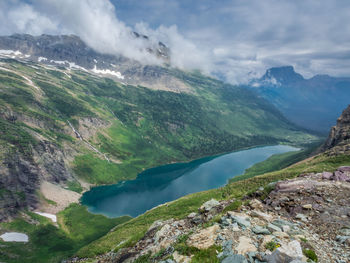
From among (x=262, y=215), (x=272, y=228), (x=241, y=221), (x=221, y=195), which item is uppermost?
(x=241, y=221)

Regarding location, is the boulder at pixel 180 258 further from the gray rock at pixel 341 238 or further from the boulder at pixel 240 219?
the gray rock at pixel 341 238

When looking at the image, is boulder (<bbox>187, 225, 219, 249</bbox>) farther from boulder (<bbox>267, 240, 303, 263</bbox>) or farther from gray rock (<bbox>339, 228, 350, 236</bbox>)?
gray rock (<bbox>339, 228, 350, 236</bbox>)

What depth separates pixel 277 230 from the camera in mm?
14758

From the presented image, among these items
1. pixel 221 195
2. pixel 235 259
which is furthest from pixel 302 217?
pixel 221 195

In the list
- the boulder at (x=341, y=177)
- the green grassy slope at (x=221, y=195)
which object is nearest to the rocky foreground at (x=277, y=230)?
the boulder at (x=341, y=177)

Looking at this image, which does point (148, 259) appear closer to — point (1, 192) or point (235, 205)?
point (235, 205)

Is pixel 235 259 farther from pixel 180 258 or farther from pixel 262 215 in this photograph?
pixel 262 215

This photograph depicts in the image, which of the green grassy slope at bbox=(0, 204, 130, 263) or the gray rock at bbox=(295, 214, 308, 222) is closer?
the gray rock at bbox=(295, 214, 308, 222)

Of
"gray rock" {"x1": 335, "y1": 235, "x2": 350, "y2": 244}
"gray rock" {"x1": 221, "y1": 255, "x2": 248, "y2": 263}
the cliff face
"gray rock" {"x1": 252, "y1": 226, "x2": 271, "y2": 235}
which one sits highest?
the cliff face

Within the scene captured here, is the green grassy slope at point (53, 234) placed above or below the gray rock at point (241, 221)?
below

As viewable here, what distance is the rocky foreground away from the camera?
12469 mm

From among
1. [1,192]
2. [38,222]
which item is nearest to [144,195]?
[38,222]

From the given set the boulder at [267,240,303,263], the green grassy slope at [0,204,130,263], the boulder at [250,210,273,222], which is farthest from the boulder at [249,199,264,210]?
the green grassy slope at [0,204,130,263]

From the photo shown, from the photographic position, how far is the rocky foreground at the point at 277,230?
1247 cm
